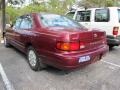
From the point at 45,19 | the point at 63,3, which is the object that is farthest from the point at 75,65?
the point at 63,3

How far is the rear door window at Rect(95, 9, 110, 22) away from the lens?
302 inches

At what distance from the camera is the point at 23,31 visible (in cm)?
603

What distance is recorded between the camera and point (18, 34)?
21.2 ft

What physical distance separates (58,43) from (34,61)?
4.17 feet

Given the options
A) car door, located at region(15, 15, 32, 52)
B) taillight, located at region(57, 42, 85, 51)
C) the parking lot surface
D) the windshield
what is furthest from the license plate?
car door, located at region(15, 15, 32, 52)

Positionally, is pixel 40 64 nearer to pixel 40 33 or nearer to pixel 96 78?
pixel 40 33

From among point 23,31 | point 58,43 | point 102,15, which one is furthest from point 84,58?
point 102,15

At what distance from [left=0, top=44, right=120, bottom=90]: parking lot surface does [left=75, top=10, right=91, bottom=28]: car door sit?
2507 mm

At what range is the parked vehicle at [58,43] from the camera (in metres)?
4.45

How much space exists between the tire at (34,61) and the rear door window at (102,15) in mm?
3378

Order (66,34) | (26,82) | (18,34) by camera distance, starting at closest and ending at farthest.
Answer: (66,34) → (26,82) → (18,34)

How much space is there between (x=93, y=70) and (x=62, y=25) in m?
1.46

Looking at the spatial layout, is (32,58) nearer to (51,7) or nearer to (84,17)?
(84,17)

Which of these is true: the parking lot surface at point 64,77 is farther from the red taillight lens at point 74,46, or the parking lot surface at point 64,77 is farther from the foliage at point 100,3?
the foliage at point 100,3
